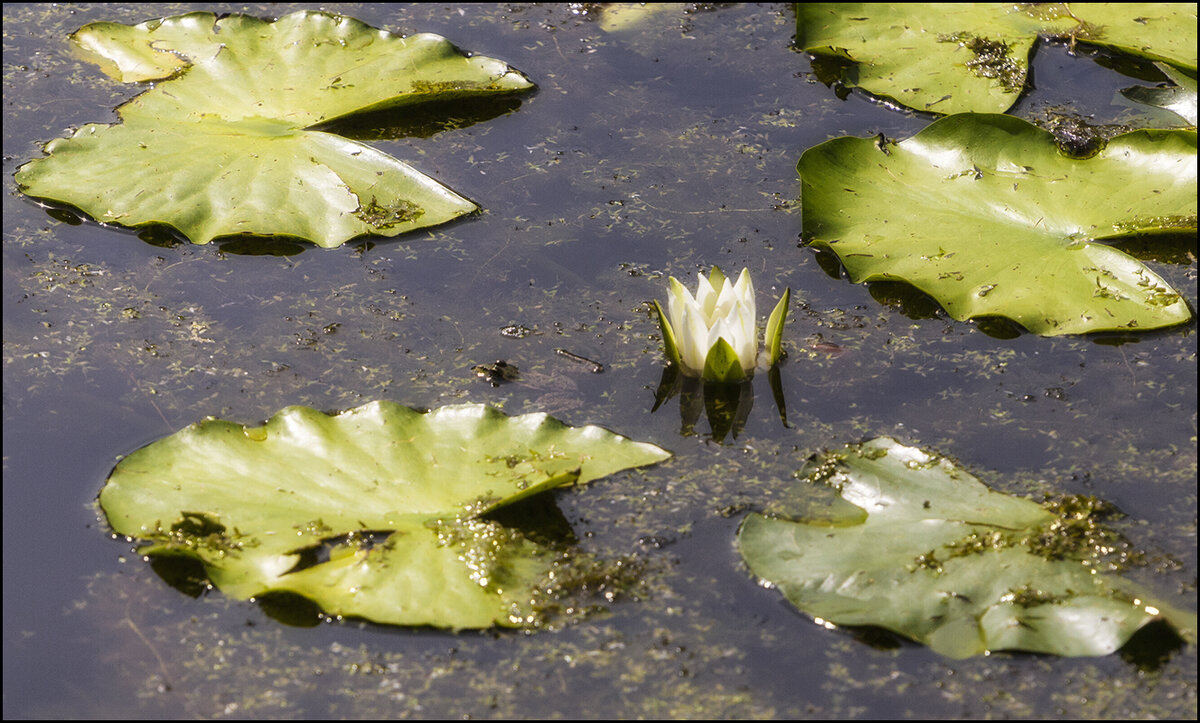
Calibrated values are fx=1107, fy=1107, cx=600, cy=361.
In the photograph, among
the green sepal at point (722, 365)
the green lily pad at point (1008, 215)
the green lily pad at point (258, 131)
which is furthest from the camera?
the green lily pad at point (258, 131)

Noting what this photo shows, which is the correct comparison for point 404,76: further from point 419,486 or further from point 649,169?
point 419,486

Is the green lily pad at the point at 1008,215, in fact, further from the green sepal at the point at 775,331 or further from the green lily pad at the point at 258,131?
the green lily pad at the point at 258,131

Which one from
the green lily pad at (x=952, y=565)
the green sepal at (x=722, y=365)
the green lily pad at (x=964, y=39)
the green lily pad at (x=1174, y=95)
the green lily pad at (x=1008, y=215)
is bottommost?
the green lily pad at (x=952, y=565)

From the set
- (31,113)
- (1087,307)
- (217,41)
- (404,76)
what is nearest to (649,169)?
(404,76)

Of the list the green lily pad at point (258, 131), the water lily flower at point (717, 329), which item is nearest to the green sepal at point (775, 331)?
the water lily flower at point (717, 329)

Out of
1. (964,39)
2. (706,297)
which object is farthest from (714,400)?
(964,39)

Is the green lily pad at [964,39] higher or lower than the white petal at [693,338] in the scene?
higher
